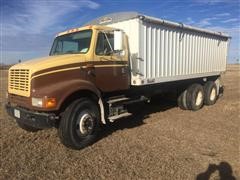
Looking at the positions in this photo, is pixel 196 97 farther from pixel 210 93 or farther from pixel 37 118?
pixel 37 118

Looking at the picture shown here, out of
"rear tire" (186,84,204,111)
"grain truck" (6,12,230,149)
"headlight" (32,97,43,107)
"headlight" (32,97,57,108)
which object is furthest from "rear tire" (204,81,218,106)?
"headlight" (32,97,43,107)

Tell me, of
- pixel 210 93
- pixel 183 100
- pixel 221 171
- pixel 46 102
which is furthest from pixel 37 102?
pixel 210 93

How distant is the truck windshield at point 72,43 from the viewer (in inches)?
260

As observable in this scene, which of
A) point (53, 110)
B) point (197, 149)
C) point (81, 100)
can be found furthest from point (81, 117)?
point (197, 149)

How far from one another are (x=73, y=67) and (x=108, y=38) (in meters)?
1.38

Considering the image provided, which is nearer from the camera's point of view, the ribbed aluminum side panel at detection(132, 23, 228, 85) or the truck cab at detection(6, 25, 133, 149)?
the truck cab at detection(6, 25, 133, 149)

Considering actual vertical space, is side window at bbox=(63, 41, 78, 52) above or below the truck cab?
above

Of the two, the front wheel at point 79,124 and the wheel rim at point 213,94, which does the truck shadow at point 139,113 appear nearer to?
the front wheel at point 79,124

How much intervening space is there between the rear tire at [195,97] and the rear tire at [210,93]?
1.68ft

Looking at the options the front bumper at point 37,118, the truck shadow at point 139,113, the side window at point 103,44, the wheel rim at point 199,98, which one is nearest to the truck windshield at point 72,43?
the side window at point 103,44

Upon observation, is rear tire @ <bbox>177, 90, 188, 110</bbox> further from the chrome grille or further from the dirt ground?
the chrome grille

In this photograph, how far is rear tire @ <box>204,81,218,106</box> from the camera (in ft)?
37.7

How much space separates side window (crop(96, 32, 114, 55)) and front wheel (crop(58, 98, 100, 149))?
4.29 ft

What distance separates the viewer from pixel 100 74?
664 centimetres
